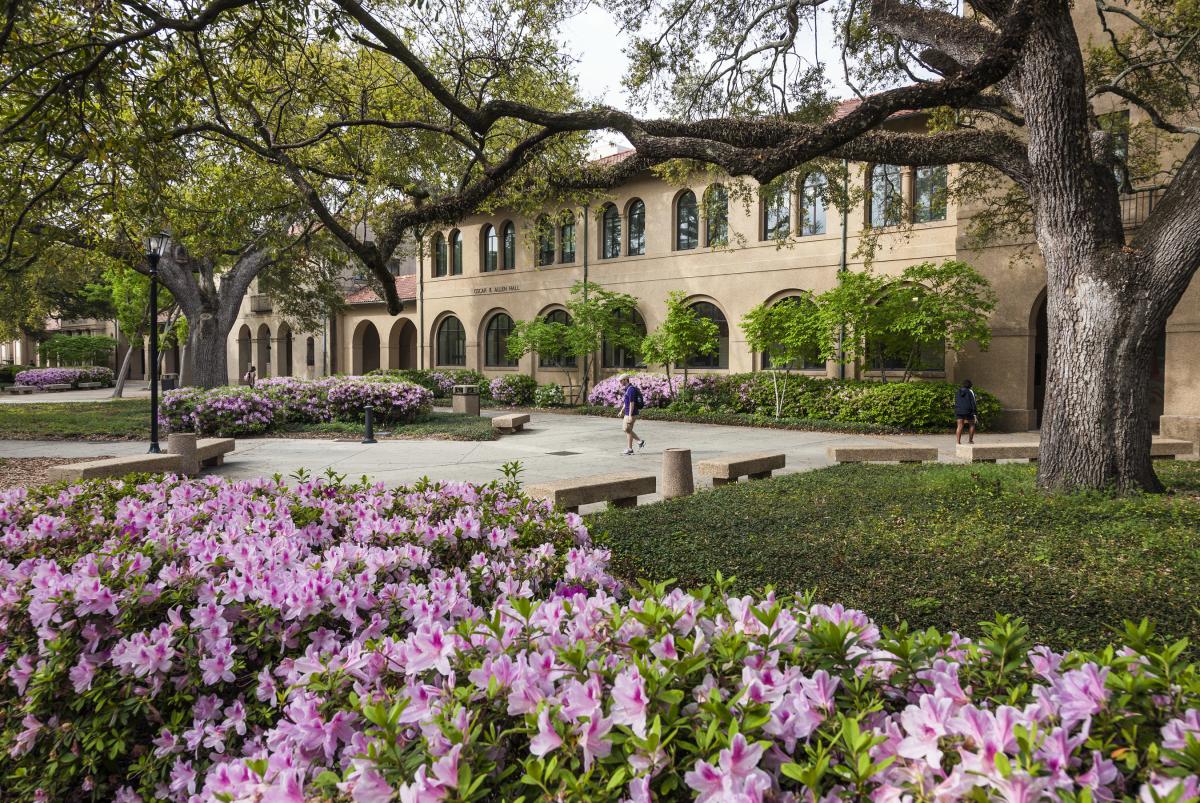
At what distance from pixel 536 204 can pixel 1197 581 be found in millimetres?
9248

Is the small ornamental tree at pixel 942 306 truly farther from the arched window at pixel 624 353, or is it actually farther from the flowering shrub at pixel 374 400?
the flowering shrub at pixel 374 400

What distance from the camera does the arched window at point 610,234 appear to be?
28.4 metres

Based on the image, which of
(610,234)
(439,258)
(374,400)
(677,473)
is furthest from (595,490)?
(439,258)

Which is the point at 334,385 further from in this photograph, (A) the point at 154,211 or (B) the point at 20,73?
(B) the point at 20,73

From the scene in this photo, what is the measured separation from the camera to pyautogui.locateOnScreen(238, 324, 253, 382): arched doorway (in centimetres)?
4603

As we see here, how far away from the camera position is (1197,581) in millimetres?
4902

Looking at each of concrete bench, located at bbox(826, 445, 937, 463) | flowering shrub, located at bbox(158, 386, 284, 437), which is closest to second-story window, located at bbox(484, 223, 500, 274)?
flowering shrub, located at bbox(158, 386, 284, 437)

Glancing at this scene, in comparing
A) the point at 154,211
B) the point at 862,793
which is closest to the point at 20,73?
the point at 154,211

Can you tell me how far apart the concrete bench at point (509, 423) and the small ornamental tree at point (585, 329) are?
25.4 feet

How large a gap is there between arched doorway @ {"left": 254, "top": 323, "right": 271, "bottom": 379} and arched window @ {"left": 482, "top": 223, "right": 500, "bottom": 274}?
65.2ft

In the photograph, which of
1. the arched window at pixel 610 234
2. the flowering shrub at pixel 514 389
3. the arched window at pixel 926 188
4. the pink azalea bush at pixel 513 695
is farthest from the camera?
the flowering shrub at pixel 514 389

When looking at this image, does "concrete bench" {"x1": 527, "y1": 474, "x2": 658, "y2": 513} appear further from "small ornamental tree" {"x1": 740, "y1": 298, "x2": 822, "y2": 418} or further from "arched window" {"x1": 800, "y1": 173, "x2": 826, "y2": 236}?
"arched window" {"x1": 800, "y1": 173, "x2": 826, "y2": 236}

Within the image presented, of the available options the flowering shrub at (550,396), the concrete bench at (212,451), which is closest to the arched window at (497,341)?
the flowering shrub at (550,396)

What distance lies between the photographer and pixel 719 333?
2550 centimetres
